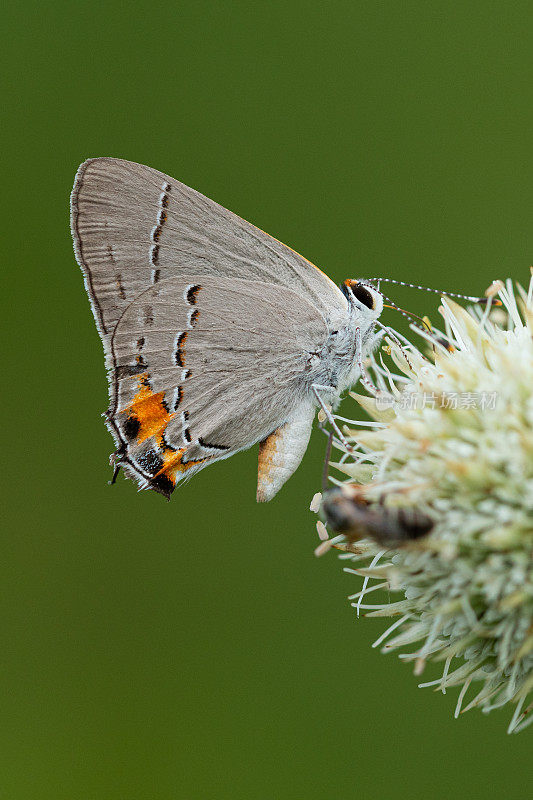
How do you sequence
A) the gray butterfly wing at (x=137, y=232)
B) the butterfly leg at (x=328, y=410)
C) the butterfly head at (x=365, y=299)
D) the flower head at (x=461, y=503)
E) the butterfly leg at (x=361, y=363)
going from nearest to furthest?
1. the flower head at (x=461, y=503)
2. the butterfly leg at (x=328, y=410)
3. the butterfly leg at (x=361, y=363)
4. the gray butterfly wing at (x=137, y=232)
5. the butterfly head at (x=365, y=299)

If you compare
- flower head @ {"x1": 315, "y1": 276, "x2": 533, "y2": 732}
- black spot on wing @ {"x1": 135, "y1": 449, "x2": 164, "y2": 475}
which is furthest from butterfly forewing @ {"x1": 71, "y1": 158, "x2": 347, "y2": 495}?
flower head @ {"x1": 315, "y1": 276, "x2": 533, "y2": 732}

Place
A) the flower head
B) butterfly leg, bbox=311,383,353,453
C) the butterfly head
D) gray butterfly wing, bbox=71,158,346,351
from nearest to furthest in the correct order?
the flower head → butterfly leg, bbox=311,383,353,453 → gray butterfly wing, bbox=71,158,346,351 → the butterfly head

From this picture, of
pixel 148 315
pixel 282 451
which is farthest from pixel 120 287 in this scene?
pixel 282 451

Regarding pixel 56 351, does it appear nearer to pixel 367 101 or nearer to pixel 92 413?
pixel 92 413

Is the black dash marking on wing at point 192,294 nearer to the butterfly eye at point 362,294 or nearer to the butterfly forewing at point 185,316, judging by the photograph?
the butterfly forewing at point 185,316

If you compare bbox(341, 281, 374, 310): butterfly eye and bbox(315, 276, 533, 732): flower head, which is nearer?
bbox(315, 276, 533, 732): flower head

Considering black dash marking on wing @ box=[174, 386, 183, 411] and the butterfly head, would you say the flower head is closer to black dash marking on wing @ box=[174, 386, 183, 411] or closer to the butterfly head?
the butterfly head

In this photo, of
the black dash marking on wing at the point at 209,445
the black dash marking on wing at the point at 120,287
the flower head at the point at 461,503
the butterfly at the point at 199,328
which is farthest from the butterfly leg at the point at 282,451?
the black dash marking on wing at the point at 120,287

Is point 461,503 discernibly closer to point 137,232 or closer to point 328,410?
point 328,410
